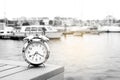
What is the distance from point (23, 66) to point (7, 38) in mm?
33216

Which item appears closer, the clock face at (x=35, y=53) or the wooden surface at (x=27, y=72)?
the wooden surface at (x=27, y=72)

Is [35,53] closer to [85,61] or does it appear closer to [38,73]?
[38,73]

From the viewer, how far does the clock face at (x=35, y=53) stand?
4.02 meters

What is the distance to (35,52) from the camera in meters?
4.02

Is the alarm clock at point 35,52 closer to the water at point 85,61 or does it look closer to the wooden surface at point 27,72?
the wooden surface at point 27,72

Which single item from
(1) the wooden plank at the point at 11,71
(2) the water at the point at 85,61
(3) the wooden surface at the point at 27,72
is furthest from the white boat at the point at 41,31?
(1) the wooden plank at the point at 11,71

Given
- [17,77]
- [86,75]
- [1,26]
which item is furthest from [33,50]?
[1,26]

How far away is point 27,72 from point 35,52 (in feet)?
1.38

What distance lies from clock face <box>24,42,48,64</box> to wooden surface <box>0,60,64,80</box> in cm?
12

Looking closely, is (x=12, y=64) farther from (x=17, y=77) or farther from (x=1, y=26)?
(x=1, y=26)

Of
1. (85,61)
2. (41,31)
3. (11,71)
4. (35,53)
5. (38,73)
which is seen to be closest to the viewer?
(38,73)

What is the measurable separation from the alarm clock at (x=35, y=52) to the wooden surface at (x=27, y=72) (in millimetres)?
107

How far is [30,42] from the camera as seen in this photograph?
→ 161 inches

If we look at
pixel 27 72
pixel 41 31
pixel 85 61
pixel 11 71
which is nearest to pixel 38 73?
pixel 27 72
